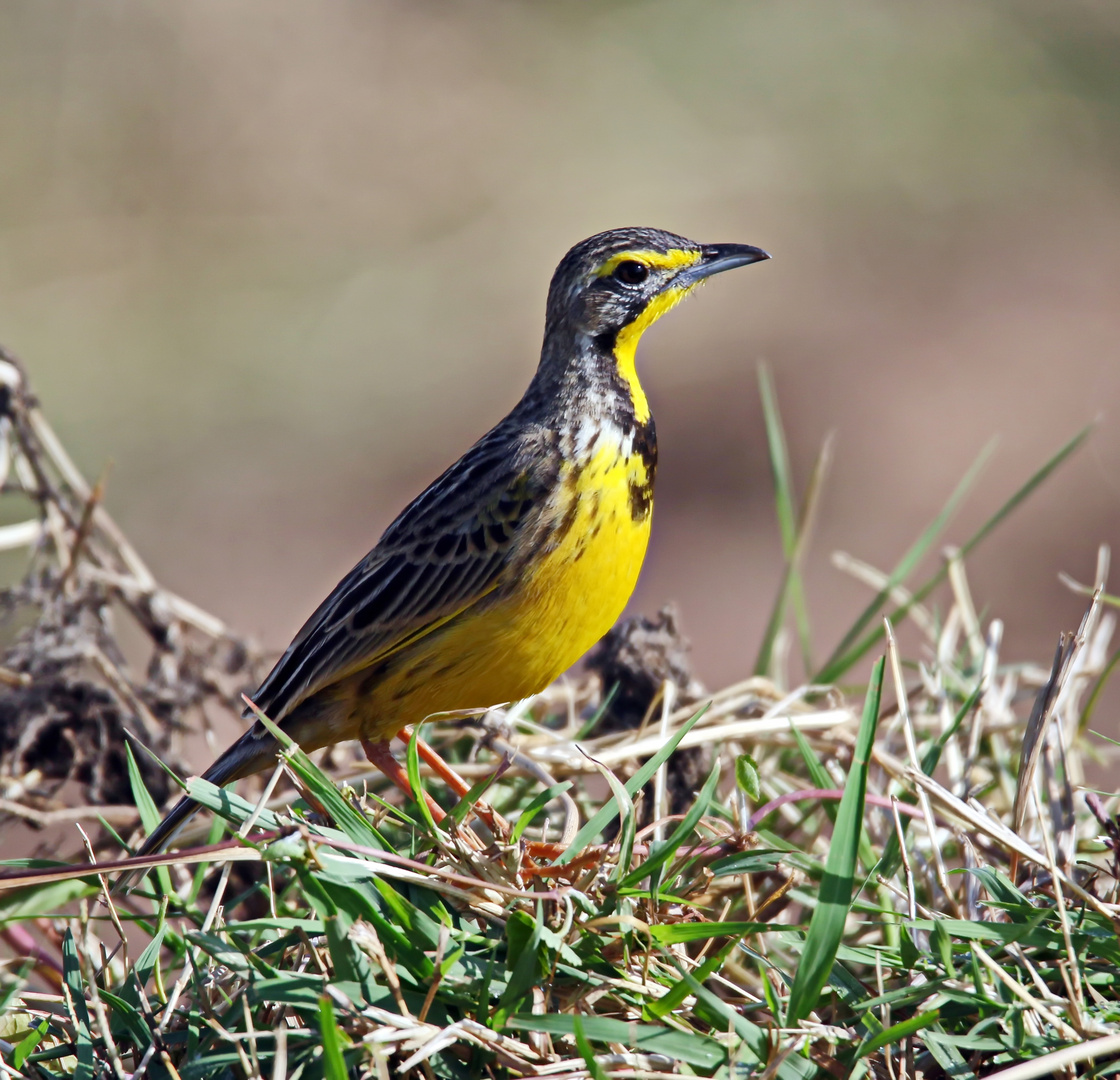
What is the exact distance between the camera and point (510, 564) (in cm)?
387

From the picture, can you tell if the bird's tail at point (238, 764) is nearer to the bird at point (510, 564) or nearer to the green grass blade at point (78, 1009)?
the bird at point (510, 564)

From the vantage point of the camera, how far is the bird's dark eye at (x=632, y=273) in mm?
4402

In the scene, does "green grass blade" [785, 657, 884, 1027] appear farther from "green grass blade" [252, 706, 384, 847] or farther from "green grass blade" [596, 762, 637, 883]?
"green grass blade" [252, 706, 384, 847]

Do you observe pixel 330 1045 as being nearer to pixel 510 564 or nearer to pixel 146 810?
pixel 146 810

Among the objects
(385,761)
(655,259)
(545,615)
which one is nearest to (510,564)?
(545,615)

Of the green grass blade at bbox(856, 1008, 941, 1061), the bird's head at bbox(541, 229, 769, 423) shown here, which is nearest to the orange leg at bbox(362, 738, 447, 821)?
the bird's head at bbox(541, 229, 769, 423)

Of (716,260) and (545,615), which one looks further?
(716,260)

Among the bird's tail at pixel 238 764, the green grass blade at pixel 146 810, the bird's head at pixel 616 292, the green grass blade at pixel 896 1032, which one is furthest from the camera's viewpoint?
the bird's head at pixel 616 292

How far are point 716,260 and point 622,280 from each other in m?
0.35

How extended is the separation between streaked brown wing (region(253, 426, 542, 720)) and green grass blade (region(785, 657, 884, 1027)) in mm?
1612

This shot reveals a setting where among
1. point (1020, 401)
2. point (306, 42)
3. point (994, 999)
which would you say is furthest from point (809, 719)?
point (306, 42)

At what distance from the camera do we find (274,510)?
10.3 m

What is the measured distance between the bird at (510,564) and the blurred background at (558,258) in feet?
14.2

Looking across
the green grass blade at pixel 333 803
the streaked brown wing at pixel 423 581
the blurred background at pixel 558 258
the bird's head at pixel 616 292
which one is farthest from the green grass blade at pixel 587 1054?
the blurred background at pixel 558 258
